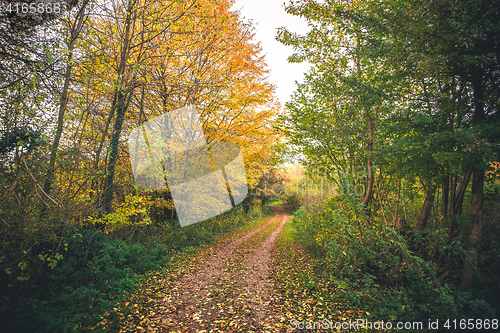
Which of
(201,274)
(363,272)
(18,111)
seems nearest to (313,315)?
(363,272)

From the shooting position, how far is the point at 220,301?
4.54m

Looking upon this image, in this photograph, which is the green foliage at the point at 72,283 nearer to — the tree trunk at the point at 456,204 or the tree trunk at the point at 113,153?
the tree trunk at the point at 113,153

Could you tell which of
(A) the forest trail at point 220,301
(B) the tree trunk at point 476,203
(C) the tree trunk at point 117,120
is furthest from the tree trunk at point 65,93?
(B) the tree trunk at point 476,203

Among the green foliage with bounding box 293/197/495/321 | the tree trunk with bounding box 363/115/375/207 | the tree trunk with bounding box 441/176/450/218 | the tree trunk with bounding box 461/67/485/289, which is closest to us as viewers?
the green foliage with bounding box 293/197/495/321

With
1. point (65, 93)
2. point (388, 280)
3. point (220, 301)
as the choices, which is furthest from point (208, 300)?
point (65, 93)

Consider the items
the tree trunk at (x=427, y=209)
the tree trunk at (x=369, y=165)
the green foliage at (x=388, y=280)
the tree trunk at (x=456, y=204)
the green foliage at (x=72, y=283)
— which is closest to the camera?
the green foliage at (x=72, y=283)

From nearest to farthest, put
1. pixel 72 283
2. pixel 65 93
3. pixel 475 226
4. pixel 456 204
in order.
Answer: pixel 72 283, pixel 475 226, pixel 65 93, pixel 456 204

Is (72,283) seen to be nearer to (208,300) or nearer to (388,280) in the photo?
(208,300)

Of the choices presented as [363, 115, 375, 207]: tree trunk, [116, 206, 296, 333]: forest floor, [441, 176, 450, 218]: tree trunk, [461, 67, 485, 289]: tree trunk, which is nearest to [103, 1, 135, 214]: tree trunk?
[116, 206, 296, 333]: forest floor

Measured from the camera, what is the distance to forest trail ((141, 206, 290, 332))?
369cm

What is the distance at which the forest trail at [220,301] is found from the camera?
12.1 feet

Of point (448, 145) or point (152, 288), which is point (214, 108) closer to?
point (152, 288)

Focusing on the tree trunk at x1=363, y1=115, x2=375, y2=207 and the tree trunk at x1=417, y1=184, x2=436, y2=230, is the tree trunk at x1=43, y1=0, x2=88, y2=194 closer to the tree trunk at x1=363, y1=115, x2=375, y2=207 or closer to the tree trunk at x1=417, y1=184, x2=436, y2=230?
the tree trunk at x1=363, y1=115, x2=375, y2=207

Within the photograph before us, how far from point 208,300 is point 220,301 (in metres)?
0.28
